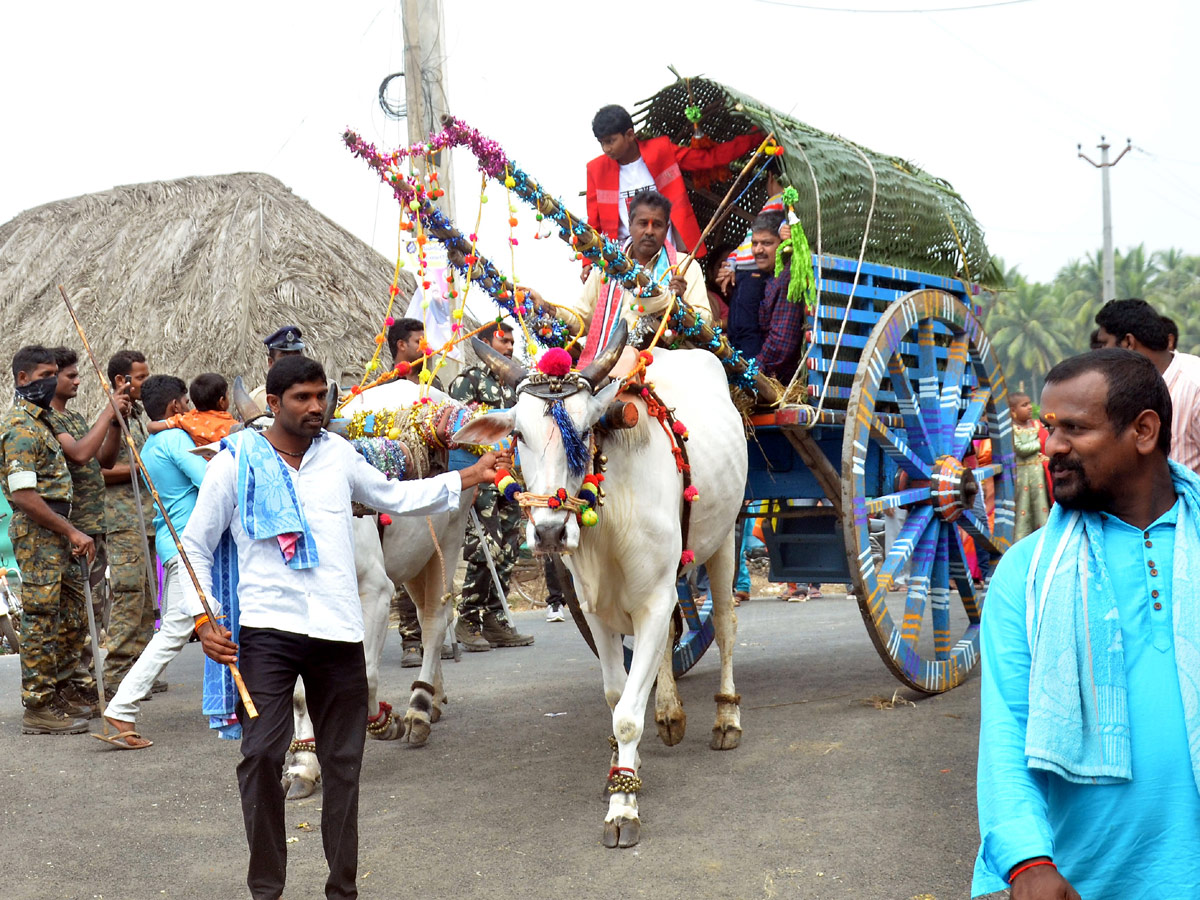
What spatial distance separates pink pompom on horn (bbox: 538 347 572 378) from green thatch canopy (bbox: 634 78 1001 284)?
7.04 ft

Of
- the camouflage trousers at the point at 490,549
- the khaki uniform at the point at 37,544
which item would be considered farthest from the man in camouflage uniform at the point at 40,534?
the camouflage trousers at the point at 490,549

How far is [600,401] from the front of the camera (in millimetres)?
4512

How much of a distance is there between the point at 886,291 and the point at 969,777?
2906 mm

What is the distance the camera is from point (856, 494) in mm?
5875

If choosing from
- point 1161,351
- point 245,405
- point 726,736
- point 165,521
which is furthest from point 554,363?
point 165,521

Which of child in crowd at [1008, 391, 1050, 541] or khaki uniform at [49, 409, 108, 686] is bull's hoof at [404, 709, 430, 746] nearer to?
khaki uniform at [49, 409, 108, 686]

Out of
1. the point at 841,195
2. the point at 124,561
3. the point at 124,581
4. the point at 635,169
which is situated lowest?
the point at 124,581

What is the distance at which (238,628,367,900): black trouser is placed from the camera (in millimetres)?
3562

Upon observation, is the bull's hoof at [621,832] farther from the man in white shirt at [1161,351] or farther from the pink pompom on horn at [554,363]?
the man in white shirt at [1161,351]

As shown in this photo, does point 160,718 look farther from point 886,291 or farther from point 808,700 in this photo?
point 886,291

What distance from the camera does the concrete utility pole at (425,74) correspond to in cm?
923

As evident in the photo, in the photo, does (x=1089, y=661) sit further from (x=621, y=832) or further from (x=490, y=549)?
(x=490, y=549)

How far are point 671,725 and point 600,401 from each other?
1735mm

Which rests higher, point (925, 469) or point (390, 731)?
point (925, 469)
